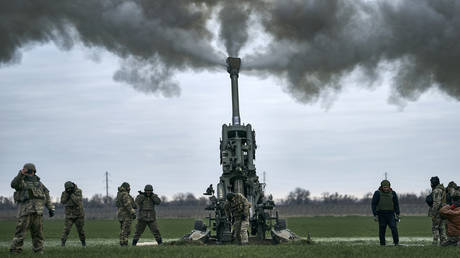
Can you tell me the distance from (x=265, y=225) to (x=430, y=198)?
6.56 m

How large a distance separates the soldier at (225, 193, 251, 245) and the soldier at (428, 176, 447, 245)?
6102 millimetres

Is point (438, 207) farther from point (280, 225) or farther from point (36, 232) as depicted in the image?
point (36, 232)

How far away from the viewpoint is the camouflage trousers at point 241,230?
26125 mm

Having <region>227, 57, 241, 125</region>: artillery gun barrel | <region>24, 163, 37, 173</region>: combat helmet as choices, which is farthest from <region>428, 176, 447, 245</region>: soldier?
<region>24, 163, 37, 173</region>: combat helmet

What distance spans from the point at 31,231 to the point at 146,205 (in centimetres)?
812

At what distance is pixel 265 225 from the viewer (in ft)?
98.6

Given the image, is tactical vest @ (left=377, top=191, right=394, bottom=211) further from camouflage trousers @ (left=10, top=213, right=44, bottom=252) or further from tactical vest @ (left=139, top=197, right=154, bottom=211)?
camouflage trousers @ (left=10, top=213, right=44, bottom=252)

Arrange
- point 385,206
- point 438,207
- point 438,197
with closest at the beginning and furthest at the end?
point 385,206
point 438,197
point 438,207

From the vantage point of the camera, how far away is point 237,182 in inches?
1208

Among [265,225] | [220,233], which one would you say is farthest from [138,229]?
[265,225]

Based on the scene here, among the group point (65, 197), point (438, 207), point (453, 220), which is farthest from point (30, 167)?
point (438, 207)

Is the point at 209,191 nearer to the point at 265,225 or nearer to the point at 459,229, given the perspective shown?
the point at 265,225

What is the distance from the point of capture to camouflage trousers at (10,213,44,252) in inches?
818

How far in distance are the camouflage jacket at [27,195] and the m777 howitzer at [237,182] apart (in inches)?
348
